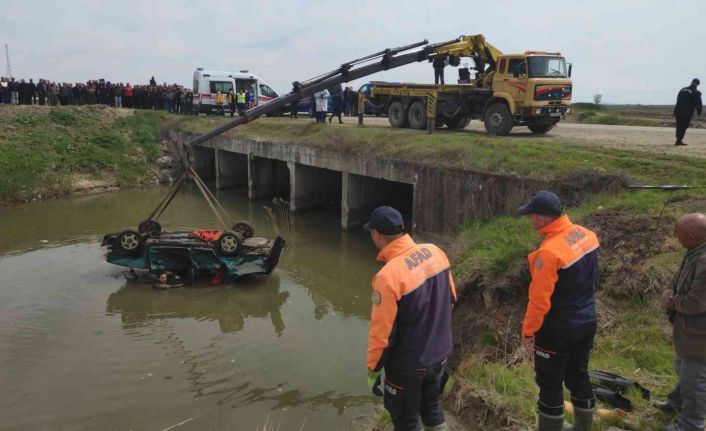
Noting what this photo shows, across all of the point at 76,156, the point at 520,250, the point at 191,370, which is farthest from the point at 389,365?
the point at 76,156

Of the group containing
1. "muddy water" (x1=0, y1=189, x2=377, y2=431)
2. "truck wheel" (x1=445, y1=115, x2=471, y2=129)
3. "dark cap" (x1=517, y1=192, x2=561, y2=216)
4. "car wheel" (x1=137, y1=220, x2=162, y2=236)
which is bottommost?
"muddy water" (x1=0, y1=189, x2=377, y2=431)

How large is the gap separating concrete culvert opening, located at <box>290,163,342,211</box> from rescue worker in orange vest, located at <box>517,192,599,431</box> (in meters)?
14.3

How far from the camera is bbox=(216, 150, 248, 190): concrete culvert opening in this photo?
22.5m

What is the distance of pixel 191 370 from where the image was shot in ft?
24.4

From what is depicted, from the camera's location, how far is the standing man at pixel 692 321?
3.39m

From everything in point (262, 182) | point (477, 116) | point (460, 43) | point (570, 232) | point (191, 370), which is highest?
point (460, 43)

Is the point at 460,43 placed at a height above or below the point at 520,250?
above

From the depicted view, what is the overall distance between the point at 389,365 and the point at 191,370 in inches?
192

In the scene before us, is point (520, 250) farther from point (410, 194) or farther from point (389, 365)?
point (410, 194)

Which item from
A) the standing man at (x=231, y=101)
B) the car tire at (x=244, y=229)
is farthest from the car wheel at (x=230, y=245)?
the standing man at (x=231, y=101)

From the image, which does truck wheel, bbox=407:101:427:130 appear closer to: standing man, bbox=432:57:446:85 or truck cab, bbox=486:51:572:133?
standing man, bbox=432:57:446:85

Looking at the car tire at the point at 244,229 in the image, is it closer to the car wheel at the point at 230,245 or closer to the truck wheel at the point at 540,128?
the car wheel at the point at 230,245

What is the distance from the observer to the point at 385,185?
54.2 feet

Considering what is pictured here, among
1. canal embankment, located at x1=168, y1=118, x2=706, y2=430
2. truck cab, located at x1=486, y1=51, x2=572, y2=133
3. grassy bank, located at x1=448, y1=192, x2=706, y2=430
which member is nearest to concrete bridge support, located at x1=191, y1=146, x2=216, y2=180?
canal embankment, located at x1=168, y1=118, x2=706, y2=430
